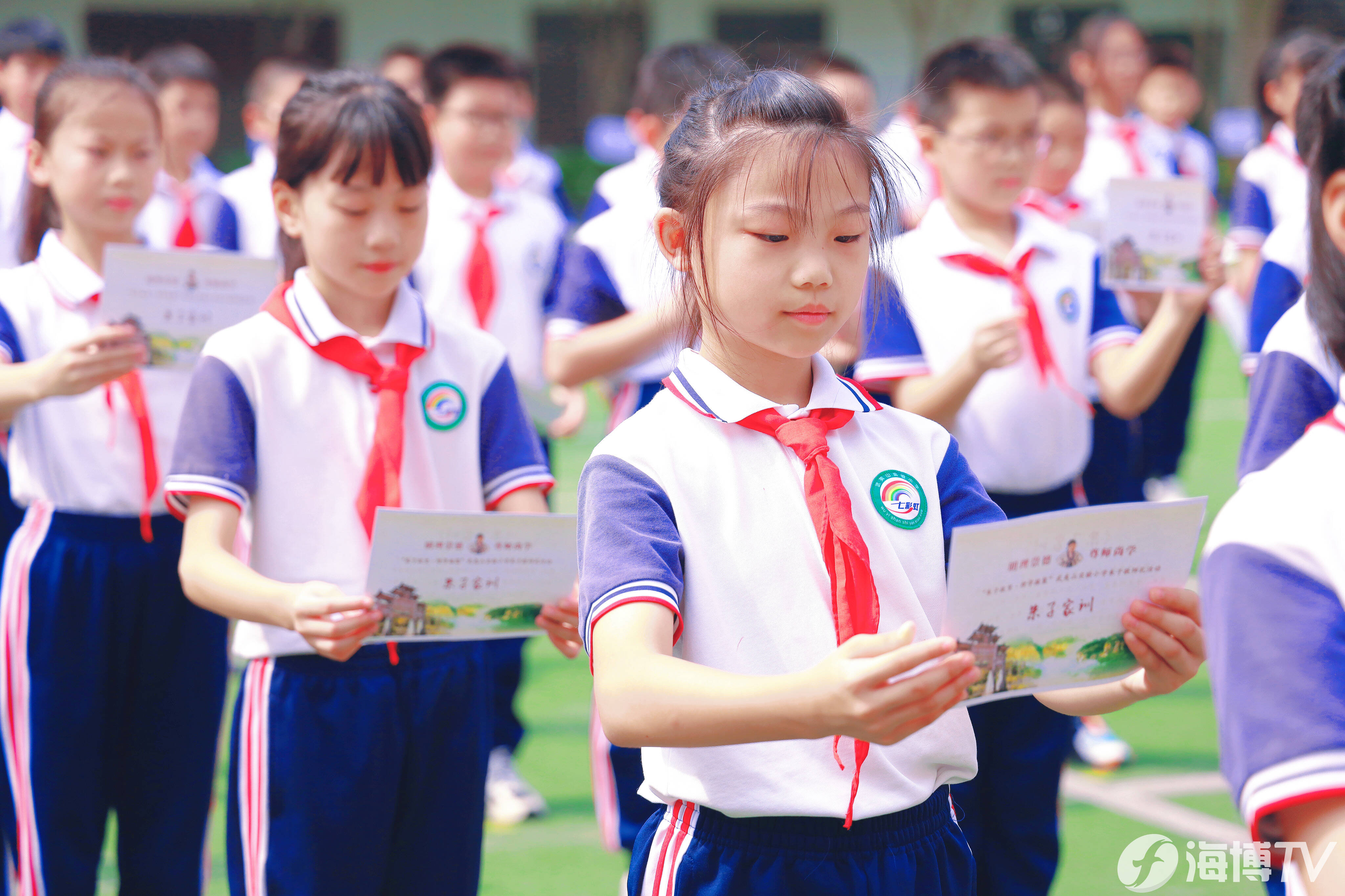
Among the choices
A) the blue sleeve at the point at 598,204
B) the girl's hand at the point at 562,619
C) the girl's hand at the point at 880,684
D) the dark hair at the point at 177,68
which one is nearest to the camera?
the girl's hand at the point at 880,684

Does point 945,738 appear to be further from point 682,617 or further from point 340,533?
point 340,533

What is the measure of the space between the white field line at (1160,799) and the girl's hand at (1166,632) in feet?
6.76

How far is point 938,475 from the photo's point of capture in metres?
1.61

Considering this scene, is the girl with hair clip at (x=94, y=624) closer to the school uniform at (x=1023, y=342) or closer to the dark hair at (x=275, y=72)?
the school uniform at (x=1023, y=342)

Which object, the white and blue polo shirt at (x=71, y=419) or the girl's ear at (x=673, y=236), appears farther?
the white and blue polo shirt at (x=71, y=419)

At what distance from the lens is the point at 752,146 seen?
1.46 m

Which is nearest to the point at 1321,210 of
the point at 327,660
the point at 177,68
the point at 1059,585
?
the point at 1059,585

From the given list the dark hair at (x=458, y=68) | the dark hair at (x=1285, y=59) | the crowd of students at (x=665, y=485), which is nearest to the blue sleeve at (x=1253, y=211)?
the crowd of students at (x=665, y=485)

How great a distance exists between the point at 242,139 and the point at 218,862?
18771 millimetres

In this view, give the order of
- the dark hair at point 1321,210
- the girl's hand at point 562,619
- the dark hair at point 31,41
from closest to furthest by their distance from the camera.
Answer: the dark hair at point 1321,210 → the girl's hand at point 562,619 → the dark hair at point 31,41

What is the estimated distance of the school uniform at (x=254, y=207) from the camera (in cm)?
473

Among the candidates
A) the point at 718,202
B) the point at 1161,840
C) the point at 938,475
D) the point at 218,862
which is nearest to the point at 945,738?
the point at 938,475

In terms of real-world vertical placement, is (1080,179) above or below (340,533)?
above

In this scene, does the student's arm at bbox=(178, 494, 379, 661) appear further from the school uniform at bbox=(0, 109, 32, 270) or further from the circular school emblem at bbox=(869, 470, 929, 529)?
the school uniform at bbox=(0, 109, 32, 270)
